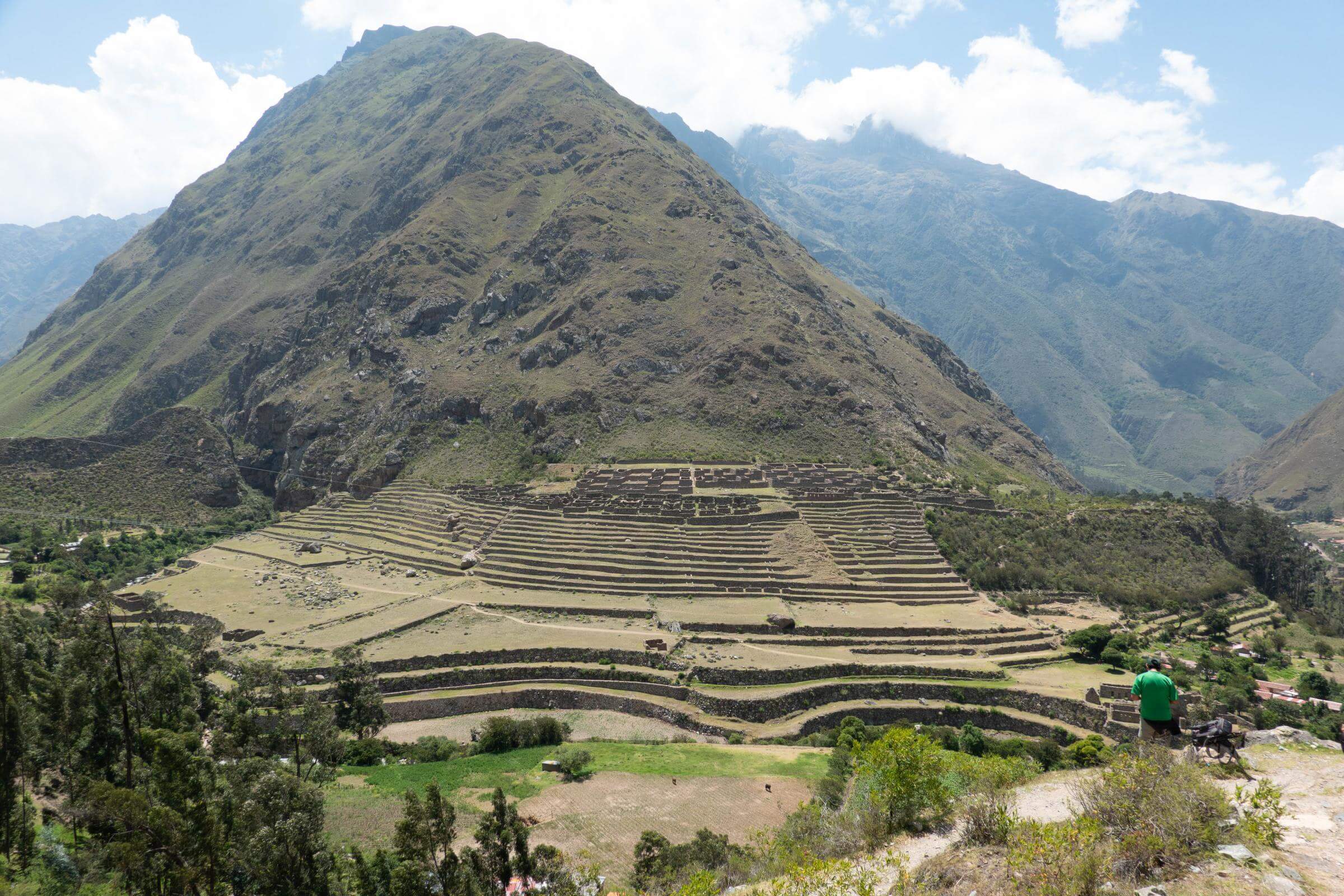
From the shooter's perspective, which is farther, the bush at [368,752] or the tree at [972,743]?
the tree at [972,743]

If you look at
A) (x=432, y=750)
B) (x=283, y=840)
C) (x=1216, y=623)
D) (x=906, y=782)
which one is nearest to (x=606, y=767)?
(x=432, y=750)

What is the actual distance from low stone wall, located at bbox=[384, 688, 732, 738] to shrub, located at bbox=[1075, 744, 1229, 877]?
24.3 m

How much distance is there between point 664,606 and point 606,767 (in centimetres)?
1551

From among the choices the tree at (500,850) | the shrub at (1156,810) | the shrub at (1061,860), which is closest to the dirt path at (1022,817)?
the shrub at (1156,810)

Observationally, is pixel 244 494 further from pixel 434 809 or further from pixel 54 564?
pixel 434 809

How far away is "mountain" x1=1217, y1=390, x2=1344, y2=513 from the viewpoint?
126 m

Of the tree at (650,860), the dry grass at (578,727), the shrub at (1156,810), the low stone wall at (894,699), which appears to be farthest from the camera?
the low stone wall at (894,699)

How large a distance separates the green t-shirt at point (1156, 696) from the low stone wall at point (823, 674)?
21.9 m

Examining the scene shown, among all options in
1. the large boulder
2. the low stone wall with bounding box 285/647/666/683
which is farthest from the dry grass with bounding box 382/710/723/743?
the large boulder

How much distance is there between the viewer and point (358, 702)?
29.6 m

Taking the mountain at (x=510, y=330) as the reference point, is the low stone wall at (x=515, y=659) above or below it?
below

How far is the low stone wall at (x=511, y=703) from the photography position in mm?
32062

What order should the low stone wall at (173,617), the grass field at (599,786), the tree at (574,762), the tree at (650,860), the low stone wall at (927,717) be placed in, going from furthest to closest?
the low stone wall at (173,617) → the low stone wall at (927,717) → the tree at (574,762) → the grass field at (599,786) → the tree at (650,860)

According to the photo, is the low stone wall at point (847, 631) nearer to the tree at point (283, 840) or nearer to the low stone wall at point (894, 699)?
the low stone wall at point (894, 699)
